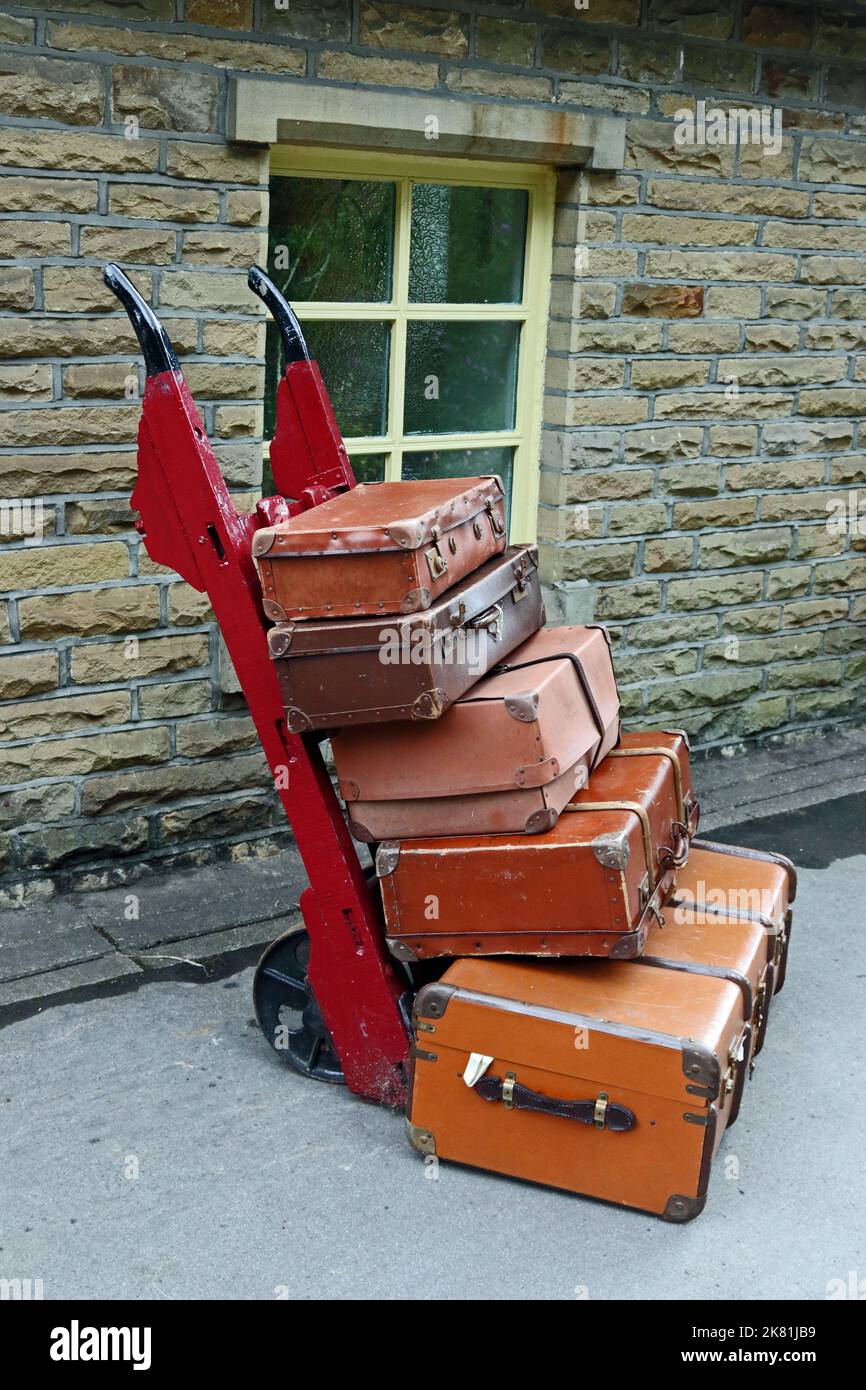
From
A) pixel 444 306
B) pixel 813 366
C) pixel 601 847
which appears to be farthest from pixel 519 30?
pixel 601 847

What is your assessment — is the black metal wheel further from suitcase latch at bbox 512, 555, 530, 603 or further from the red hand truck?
suitcase latch at bbox 512, 555, 530, 603

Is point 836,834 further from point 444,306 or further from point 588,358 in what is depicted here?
point 444,306

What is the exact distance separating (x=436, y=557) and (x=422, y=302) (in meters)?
2.37

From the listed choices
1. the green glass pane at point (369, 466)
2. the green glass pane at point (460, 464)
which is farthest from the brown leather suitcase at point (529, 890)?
the green glass pane at point (460, 464)

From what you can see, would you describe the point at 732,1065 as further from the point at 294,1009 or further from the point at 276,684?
the point at 276,684

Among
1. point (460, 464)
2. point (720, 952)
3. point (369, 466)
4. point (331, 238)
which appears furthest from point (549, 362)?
point (720, 952)

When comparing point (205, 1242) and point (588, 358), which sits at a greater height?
point (588, 358)

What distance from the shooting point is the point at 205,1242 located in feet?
11.4

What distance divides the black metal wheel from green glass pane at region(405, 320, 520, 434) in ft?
7.81

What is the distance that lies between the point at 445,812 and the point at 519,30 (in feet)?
10.4

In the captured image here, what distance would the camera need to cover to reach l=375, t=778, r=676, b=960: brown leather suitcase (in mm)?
3701

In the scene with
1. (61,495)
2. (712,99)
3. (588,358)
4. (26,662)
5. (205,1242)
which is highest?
(712,99)

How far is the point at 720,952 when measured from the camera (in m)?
4.03

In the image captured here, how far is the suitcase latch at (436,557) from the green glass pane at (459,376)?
7.33ft
